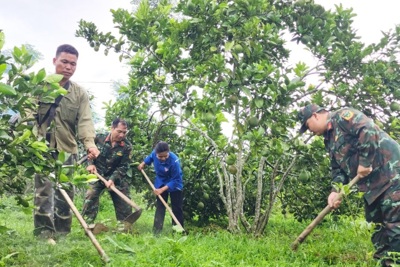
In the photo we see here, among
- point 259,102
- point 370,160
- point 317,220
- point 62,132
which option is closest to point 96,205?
point 62,132

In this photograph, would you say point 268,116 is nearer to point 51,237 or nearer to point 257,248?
point 257,248

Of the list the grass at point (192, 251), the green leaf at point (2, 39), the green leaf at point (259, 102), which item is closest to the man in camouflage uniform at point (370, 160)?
the grass at point (192, 251)

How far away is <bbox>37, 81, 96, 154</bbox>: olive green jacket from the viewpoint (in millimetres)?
4461

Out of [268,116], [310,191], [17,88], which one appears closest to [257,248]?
[268,116]

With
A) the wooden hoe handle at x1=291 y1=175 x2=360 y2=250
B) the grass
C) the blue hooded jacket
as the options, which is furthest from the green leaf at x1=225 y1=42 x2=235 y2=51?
the blue hooded jacket

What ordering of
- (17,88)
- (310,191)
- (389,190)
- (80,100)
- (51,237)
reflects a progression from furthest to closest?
(310,191), (80,100), (51,237), (389,190), (17,88)

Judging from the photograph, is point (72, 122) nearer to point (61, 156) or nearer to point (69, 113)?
point (69, 113)

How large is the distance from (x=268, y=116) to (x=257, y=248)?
4.45ft

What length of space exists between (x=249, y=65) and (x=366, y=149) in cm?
138

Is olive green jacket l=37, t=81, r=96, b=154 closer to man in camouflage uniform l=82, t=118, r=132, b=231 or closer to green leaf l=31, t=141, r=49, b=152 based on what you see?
man in camouflage uniform l=82, t=118, r=132, b=231

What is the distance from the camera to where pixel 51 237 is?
13.8 ft

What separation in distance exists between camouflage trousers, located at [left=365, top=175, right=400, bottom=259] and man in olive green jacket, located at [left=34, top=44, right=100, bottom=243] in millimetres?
2718

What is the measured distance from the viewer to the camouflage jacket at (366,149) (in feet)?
12.1

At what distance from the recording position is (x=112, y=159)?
19.2 ft
